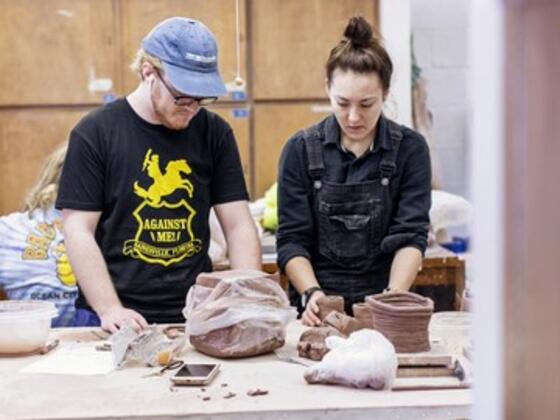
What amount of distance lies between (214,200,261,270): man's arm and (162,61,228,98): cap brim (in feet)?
1.08

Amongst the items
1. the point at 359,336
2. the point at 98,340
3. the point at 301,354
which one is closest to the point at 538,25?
the point at 359,336

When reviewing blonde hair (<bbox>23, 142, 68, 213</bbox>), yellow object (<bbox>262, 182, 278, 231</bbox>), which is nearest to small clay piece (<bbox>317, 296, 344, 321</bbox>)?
blonde hair (<bbox>23, 142, 68, 213</bbox>)

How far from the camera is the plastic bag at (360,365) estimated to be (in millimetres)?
1475

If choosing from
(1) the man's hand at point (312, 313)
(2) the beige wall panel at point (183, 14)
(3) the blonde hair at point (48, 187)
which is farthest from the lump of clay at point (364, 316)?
(2) the beige wall panel at point (183, 14)

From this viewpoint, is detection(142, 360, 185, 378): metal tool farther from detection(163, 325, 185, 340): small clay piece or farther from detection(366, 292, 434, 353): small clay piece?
detection(366, 292, 434, 353): small clay piece

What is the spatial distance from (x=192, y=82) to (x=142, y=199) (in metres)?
0.32

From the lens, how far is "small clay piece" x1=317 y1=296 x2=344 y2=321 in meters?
1.93

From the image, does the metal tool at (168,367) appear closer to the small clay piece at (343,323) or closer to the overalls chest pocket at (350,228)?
the small clay piece at (343,323)

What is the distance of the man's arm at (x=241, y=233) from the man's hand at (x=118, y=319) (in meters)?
0.37

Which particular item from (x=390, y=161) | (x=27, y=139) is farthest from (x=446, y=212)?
(x=27, y=139)

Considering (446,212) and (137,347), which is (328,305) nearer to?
(137,347)

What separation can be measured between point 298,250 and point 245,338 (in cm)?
49

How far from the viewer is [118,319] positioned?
6.21 ft

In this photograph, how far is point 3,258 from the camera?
9.05ft
